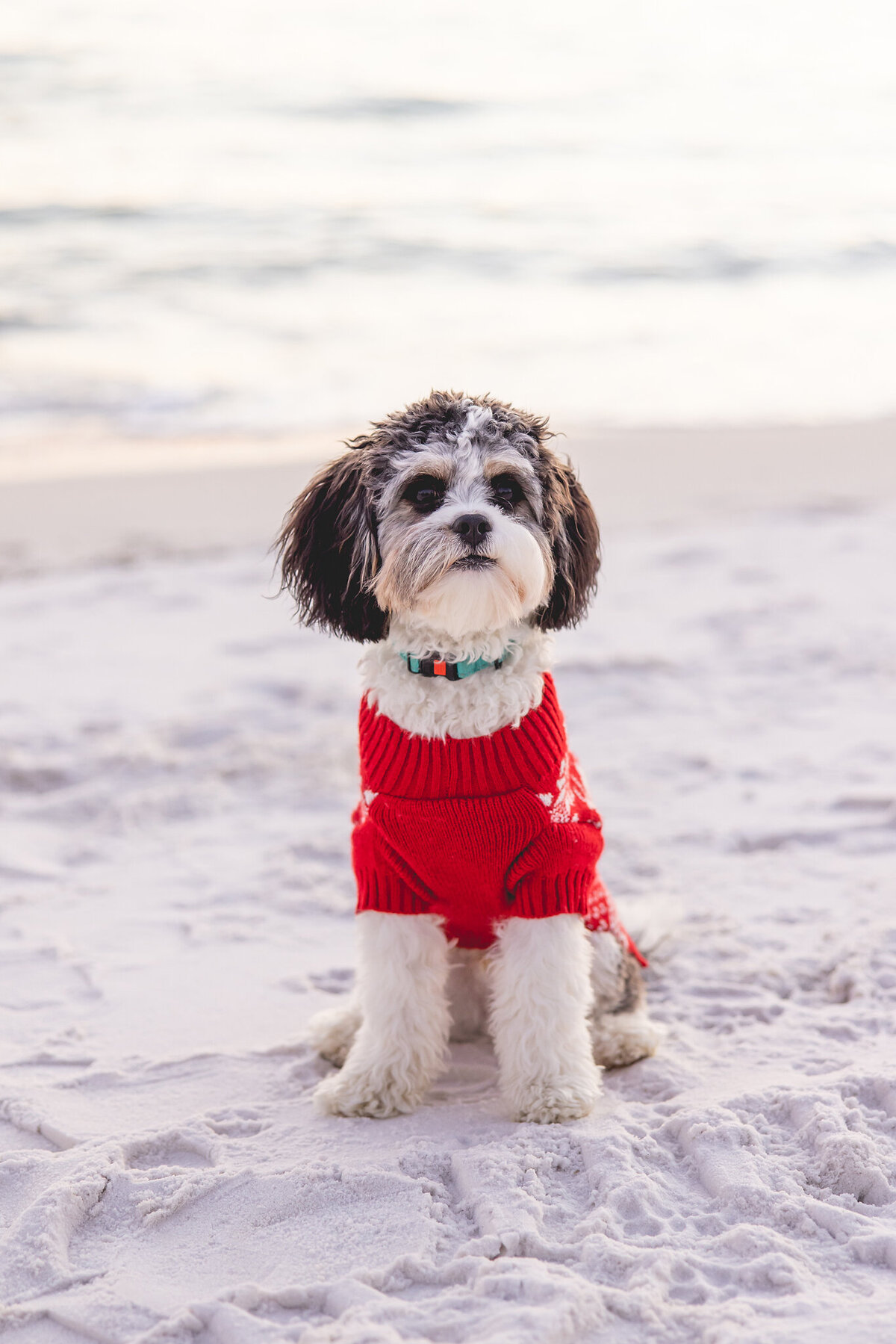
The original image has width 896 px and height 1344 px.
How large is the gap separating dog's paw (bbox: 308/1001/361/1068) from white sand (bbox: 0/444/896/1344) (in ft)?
0.22

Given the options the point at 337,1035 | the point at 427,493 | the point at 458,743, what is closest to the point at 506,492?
the point at 427,493

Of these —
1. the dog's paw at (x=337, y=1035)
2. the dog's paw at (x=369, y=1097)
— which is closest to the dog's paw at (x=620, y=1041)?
the dog's paw at (x=369, y=1097)

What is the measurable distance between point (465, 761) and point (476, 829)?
149 mm

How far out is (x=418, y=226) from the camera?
16.9 m

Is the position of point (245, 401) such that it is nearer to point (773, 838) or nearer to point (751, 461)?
point (751, 461)

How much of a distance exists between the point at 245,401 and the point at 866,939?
8366mm

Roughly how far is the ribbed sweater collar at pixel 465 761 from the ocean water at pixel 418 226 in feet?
25.1

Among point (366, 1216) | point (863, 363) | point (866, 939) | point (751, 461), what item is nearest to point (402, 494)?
point (366, 1216)

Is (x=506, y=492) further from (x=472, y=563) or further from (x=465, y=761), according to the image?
(x=465, y=761)

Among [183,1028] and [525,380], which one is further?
[525,380]

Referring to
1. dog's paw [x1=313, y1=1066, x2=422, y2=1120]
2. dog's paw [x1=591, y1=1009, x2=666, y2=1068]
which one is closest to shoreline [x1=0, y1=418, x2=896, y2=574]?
dog's paw [x1=591, y1=1009, x2=666, y2=1068]

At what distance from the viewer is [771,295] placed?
14.7 meters

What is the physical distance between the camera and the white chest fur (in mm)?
2836

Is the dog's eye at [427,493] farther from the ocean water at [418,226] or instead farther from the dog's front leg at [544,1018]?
the ocean water at [418,226]
